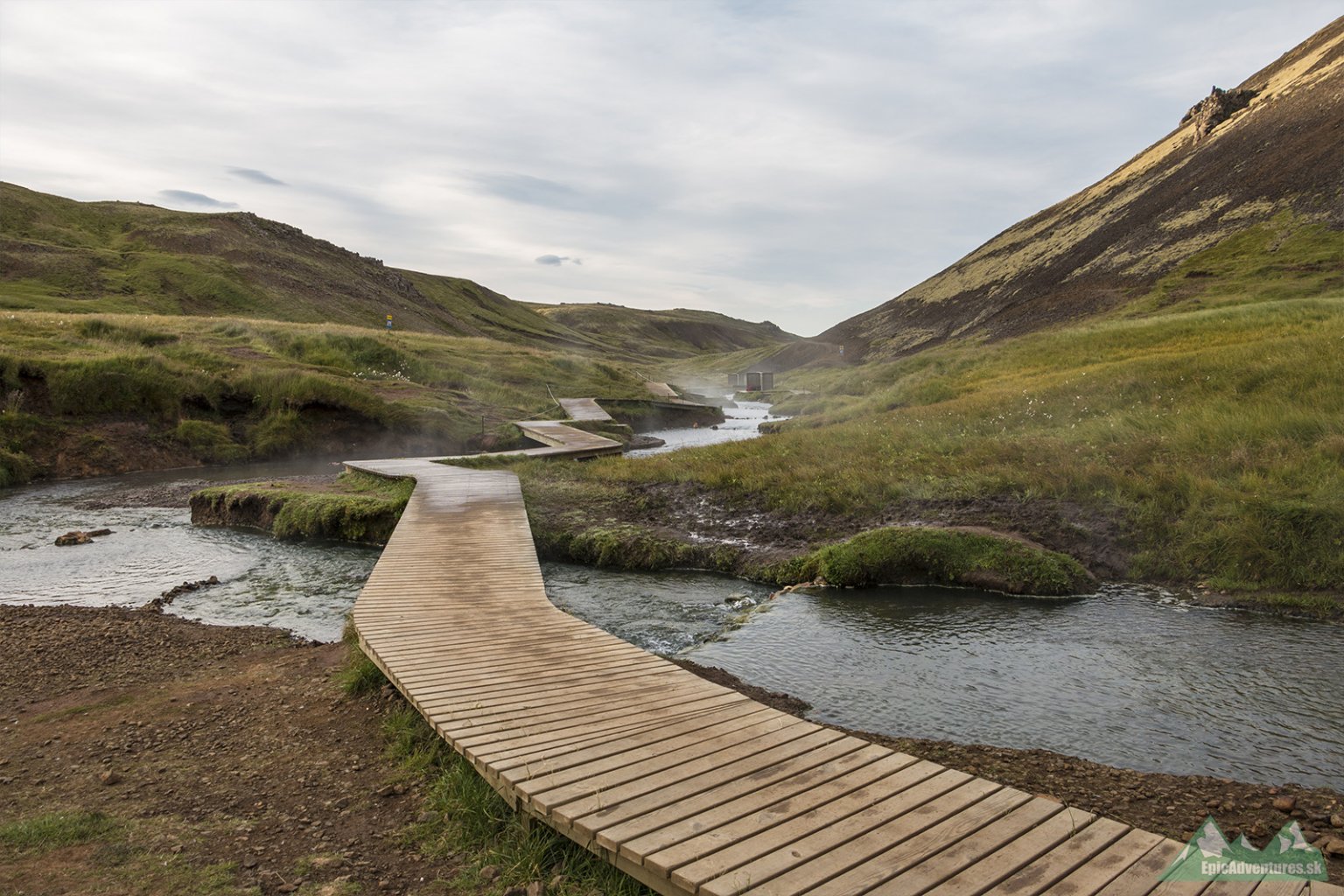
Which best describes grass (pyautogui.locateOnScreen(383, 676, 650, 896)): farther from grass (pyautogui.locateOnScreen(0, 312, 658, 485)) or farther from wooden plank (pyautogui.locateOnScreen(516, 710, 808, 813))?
grass (pyautogui.locateOnScreen(0, 312, 658, 485))

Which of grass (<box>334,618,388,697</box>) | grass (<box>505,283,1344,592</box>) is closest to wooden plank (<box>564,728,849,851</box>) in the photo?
grass (<box>334,618,388,697</box>)

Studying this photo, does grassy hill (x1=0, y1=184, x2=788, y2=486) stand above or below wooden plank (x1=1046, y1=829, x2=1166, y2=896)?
above

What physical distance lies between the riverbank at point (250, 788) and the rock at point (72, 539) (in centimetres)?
815

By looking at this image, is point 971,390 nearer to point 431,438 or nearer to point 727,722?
point 431,438

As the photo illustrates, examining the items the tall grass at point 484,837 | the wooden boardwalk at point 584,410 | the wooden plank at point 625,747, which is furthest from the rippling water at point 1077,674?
the wooden boardwalk at point 584,410

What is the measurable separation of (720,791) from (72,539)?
17190mm

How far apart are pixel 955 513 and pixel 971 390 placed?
629 inches

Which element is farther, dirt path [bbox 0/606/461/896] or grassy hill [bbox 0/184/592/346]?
grassy hill [bbox 0/184/592/346]

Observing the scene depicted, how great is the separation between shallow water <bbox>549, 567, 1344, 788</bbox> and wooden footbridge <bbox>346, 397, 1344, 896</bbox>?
2.35m

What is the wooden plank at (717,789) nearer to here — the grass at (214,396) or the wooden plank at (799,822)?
the wooden plank at (799,822)

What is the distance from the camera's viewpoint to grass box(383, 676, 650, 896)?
17.0ft

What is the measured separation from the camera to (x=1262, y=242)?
164ft

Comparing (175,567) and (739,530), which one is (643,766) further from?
(175,567)

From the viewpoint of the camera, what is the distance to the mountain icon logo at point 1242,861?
4.42 metres
